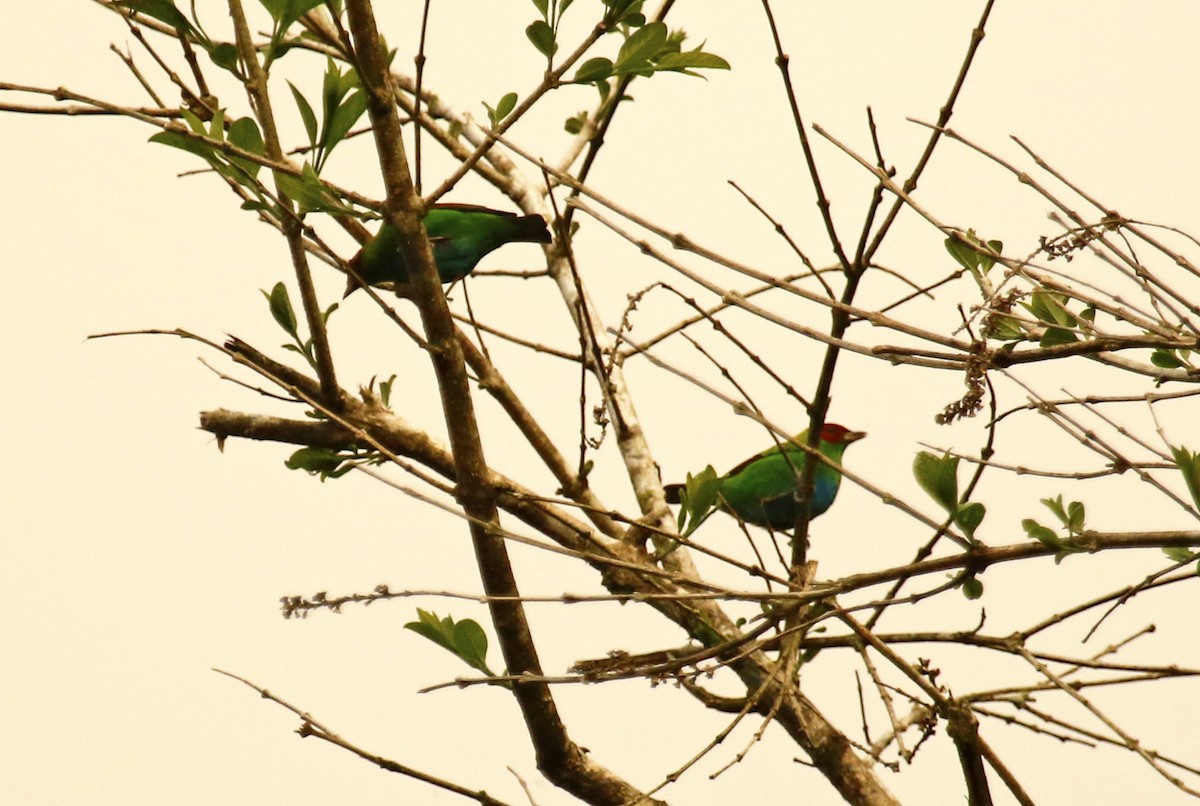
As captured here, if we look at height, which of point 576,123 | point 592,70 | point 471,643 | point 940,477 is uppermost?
point 576,123

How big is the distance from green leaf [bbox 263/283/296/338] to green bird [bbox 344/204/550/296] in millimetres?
638

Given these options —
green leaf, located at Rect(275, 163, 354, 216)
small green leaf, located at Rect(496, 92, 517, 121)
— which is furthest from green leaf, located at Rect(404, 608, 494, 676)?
small green leaf, located at Rect(496, 92, 517, 121)

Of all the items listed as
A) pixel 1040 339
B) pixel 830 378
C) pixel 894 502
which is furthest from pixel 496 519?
pixel 1040 339

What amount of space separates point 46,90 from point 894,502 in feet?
3.35

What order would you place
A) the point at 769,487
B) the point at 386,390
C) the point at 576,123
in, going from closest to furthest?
the point at 386,390 < the point at 576,123 < the point at 769,487

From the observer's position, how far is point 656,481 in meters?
2.25

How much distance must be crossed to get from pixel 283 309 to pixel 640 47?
70 cm

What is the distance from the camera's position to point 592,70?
1.50 meters

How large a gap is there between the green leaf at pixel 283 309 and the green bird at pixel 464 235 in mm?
638

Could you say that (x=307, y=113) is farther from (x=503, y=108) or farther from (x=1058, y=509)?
(x=1058, y=509)

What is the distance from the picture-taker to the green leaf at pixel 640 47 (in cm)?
149

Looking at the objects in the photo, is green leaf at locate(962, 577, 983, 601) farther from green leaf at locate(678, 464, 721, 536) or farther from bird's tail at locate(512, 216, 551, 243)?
bird's tail at locate(512, 216, 551, 243)

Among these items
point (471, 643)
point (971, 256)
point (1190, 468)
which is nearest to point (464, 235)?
point (471, 643)

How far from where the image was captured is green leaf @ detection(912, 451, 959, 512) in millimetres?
1392
